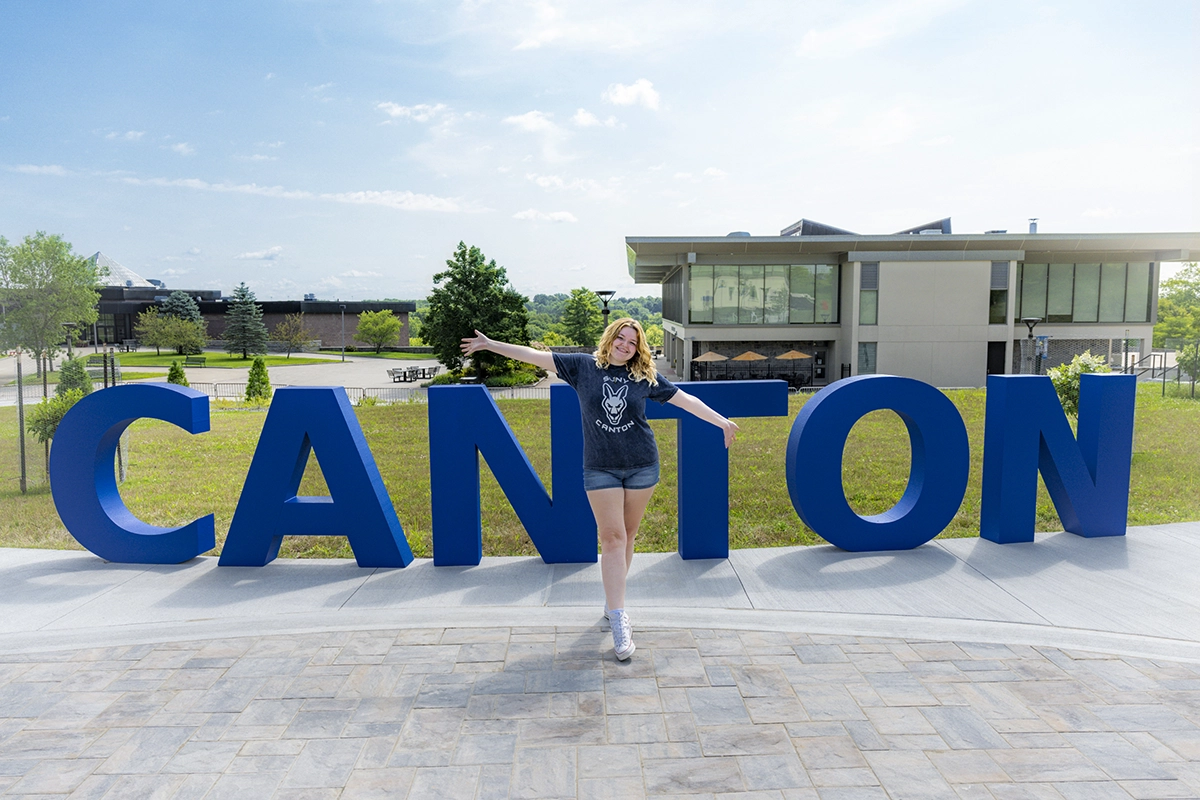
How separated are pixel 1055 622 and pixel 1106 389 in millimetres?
2934

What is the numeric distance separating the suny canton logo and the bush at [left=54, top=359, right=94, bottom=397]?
693 centimetres

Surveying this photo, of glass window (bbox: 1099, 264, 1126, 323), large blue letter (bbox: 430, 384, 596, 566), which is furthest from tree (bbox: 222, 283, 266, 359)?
large blue letter (bbox: 430, 384, 596, 566)

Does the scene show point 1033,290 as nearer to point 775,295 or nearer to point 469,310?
point 775,295

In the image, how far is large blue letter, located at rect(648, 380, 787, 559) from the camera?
6.66 metres

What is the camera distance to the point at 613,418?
4.78m

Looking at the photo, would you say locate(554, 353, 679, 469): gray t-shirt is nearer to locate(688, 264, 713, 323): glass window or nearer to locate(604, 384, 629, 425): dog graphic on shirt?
locate(604, 384, 629, 425): dog graphic on shirt

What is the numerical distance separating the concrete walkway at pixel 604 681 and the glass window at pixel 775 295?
33.6 metres

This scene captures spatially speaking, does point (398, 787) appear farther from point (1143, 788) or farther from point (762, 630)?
point (1143, 788)

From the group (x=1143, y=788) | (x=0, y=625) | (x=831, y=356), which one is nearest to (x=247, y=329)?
(x=831, y=356)

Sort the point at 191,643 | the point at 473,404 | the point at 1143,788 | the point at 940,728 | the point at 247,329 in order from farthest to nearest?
the point at 247,329 < the point at 473,404 < the point at 191,643 < the point at 940,728 < the point at 1143,788

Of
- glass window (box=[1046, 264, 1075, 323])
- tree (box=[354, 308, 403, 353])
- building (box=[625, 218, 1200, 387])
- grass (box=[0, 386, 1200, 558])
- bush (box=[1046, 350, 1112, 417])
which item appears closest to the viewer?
grass (box=[0, 386, 1200, 558])

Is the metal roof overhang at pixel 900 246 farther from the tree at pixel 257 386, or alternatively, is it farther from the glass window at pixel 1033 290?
the tree at pixel 257 386

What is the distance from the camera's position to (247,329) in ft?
232

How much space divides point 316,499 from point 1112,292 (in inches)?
1869
